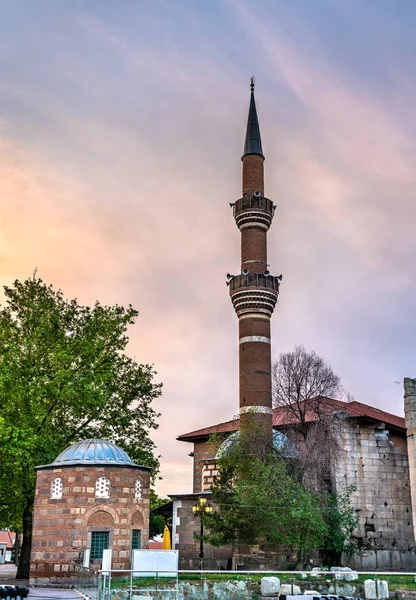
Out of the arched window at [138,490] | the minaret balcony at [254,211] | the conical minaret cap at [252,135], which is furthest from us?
the conical minaret cap at [252,135]

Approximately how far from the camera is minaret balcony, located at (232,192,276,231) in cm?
3416

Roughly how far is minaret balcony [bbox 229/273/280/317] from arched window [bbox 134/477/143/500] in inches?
408

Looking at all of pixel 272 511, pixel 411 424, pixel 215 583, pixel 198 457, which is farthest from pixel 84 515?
pixel 198 457

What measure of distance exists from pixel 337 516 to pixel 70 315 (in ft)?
47.7

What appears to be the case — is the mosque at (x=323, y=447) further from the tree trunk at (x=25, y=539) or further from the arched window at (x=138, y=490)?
the tree trunk at (x=25, y=539)

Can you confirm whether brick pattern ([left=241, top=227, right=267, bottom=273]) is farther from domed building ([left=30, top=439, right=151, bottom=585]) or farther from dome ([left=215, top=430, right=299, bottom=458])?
domed building ([left=30, top=439, right=151, bottom=585])

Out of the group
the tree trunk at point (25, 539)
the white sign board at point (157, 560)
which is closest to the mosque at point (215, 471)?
the white sign board at point (157, 560)

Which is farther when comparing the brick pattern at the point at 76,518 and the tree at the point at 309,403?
the tree at the point at 309,403

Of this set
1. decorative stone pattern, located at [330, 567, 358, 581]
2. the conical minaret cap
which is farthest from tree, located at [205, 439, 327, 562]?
the conical minaret cap

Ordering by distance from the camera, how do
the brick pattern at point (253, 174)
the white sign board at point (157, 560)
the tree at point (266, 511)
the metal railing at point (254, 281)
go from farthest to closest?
the brick pattern at point (253, 174) < the metal railing at point (254, 281) < the tree at point (266, 511) < the white sign board at point (157, 560)

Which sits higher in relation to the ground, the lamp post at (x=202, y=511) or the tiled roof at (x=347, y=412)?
the tiled roof at (x=347, y=412)

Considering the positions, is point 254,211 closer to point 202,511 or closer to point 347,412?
point 347,412

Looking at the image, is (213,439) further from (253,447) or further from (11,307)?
(11,307)

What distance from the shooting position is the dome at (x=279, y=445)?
95.7 feet
